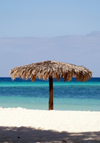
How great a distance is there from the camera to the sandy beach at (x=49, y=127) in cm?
618

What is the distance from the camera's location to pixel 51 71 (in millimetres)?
11250

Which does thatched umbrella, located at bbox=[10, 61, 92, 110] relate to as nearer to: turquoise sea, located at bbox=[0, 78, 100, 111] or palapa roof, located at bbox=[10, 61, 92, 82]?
palapa roof, located at bbox=[10, 61, 92, 82]

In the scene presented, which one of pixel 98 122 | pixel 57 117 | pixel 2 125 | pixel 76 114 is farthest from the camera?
pixel 76 114

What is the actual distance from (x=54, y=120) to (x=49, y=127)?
4.18ft

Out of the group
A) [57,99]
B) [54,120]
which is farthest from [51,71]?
[57,99]

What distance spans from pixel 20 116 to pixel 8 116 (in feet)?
1.34

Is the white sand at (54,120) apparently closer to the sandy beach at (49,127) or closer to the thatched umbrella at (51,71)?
the sandy beach at (49,127)

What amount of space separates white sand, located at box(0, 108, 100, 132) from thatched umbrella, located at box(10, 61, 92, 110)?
142 cm

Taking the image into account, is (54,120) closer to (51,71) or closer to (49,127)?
(49,127)

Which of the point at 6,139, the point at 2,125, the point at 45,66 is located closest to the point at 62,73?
the point at 45,66

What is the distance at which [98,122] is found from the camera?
30.6 ft

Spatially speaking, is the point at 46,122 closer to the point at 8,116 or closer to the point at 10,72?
the point at 8,116

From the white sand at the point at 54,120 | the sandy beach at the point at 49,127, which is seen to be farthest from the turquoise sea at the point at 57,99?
the sandy beach at the point at 49,127

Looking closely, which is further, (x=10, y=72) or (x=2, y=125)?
(x=10, y=72)
